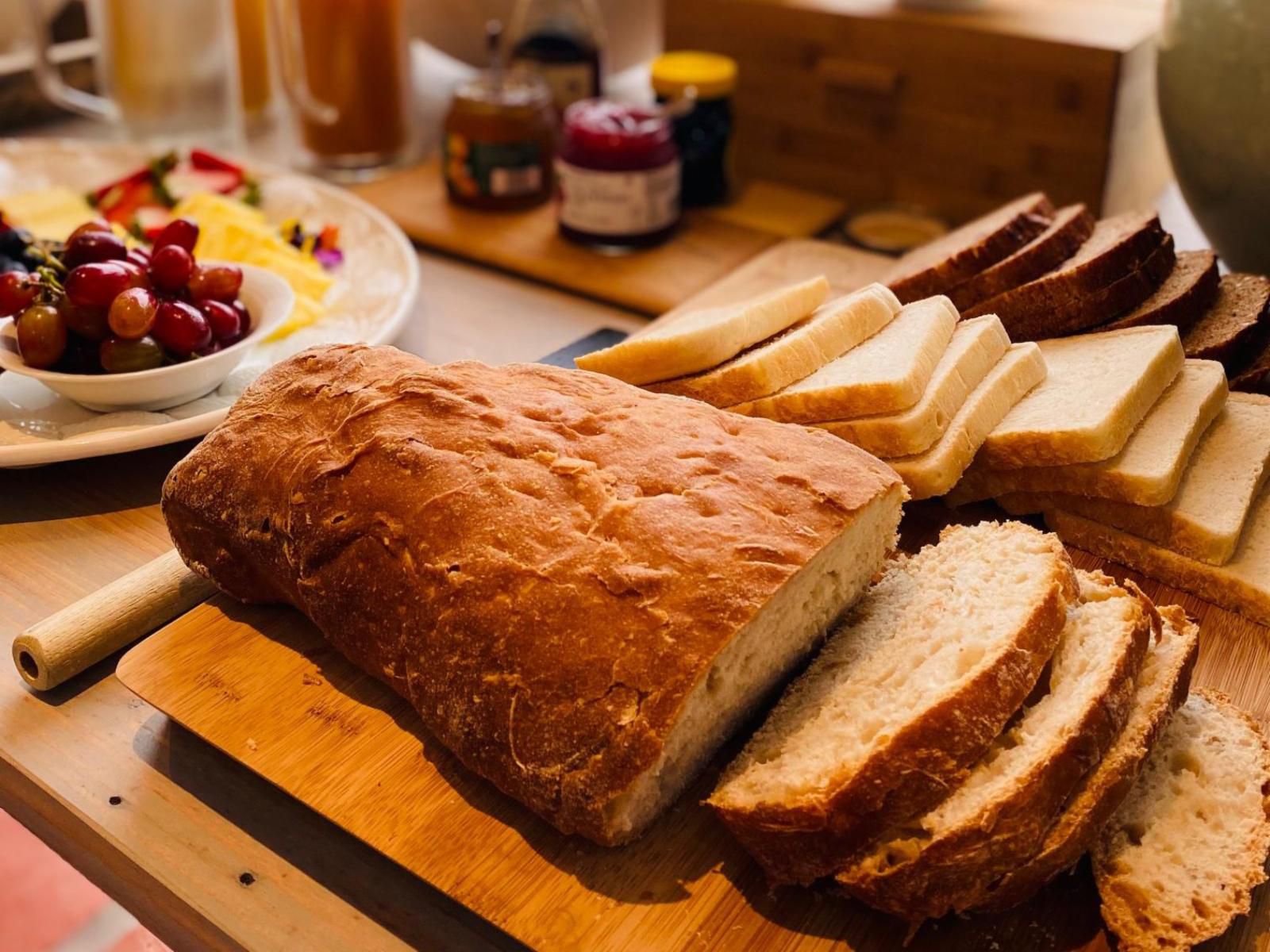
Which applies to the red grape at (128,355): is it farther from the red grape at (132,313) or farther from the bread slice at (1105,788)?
the bread slice at (1105,788)

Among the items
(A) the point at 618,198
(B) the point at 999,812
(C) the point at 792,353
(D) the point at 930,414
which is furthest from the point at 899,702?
(A) the point at 618,198

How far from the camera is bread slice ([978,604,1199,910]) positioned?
1.24 m

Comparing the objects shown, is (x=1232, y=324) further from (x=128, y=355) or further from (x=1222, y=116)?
(x=128, y=355)

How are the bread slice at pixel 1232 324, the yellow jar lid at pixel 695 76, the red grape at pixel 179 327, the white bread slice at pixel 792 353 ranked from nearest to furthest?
the white bread slice at pixel 792 353
the red grape at pixel 179 327
the bread slice at pixel 1232 324
the yellow jar lid at pixel 695 76

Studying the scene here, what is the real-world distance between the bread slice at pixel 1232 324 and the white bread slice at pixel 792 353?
1.86ft

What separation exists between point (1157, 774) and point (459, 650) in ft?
→ 2.67

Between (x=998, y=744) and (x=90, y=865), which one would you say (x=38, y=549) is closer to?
(x=90, y=865)

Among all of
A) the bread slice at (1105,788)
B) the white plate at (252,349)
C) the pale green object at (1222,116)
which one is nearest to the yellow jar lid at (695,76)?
A: the white plate at (252,349)

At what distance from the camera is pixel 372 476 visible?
151 cm

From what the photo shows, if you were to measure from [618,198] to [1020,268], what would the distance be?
1.05 metres

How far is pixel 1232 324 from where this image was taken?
218cm

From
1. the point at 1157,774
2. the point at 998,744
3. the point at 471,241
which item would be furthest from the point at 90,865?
the point at 471,241

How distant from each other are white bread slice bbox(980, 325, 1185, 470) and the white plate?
3.92ft

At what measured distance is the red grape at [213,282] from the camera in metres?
2.09
